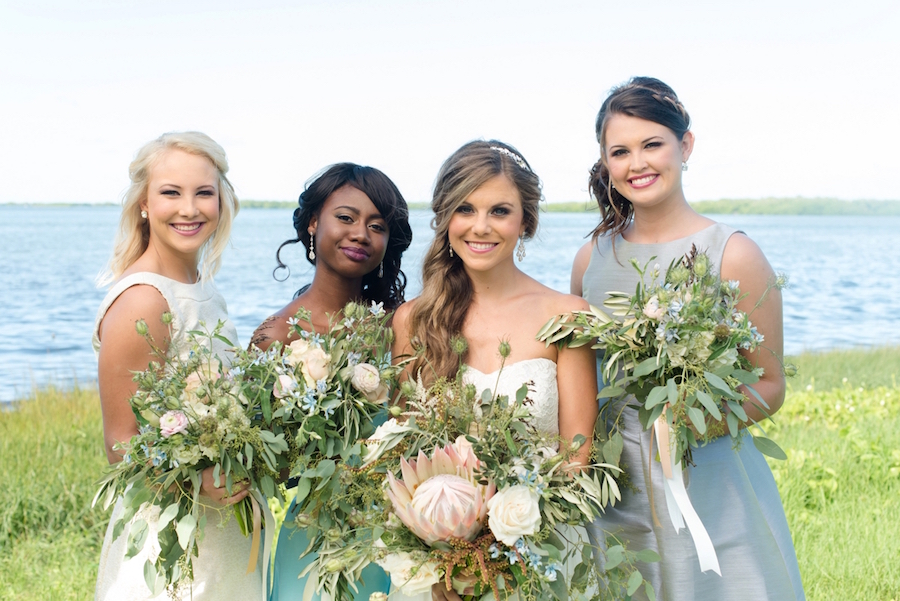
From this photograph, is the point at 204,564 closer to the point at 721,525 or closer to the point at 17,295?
the point at 721,525

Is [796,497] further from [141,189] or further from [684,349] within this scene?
[141,189]

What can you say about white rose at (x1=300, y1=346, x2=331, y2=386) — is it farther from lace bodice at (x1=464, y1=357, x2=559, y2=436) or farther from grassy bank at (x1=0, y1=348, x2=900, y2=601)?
grassy bank at (x1=0, y1=348, x2=900, y2=601)

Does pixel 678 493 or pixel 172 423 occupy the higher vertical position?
pixel 172 423

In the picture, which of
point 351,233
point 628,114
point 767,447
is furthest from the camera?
point 351,233

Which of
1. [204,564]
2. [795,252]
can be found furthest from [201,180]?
[795,252]

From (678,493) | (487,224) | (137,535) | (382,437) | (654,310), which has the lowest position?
(137,535)

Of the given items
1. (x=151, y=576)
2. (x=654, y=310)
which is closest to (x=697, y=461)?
(x=654, y=310)

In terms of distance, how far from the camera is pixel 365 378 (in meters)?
2.71

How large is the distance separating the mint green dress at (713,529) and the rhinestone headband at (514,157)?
77 cm

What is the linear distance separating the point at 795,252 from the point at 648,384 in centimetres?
5666

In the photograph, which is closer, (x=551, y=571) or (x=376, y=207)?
(x=551, y=571)

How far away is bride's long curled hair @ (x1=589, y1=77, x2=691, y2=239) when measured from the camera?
3422 mm

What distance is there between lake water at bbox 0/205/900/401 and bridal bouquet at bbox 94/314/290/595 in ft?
3.88

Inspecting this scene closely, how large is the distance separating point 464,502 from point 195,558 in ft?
4.69
